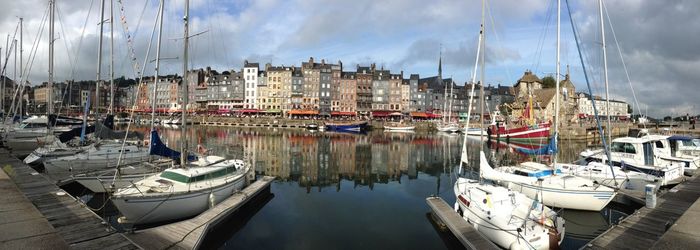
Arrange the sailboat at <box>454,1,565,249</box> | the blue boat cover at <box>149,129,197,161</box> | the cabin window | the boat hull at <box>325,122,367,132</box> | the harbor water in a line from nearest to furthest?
1. the sailboat at <box>454,1,565,249</box>
2. the harbor water
3. the blue boat cover at <box>149,129,197,161</box>
4. the cabin window
5. the boat hull at <box>325,122,367,132</box>

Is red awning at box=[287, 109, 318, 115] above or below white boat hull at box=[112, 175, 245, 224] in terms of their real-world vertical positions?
above

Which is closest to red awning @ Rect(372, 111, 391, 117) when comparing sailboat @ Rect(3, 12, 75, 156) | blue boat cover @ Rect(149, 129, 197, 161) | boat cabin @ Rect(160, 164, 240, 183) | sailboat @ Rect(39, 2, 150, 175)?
sailboat @ Rect(3, 12, 75, 156)

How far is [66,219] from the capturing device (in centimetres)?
1170

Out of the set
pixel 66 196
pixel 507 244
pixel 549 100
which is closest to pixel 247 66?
pixel 549 100

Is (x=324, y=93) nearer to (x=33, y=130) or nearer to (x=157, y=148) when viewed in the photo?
(x=33, y=130)

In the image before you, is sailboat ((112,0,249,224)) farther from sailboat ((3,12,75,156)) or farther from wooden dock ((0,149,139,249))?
sailboat ((3,12,75,156))

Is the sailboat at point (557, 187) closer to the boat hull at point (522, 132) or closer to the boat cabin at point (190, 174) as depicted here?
the boat cabin at point (190, 174)

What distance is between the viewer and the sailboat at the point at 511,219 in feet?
36.1

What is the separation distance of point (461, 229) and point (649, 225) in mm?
6365

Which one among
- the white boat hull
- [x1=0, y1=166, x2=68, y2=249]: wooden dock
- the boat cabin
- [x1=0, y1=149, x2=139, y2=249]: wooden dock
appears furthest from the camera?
the boat cabin

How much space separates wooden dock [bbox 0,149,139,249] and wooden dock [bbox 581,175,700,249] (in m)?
13.6

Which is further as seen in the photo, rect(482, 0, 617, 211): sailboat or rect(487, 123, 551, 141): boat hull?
rect(487, 123, 551, 141): boat hull

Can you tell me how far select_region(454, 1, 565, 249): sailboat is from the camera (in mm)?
11008

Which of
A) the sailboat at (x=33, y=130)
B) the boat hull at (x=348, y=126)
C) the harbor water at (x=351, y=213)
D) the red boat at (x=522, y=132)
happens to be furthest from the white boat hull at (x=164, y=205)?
the boat hull at (x=348, y=126)
